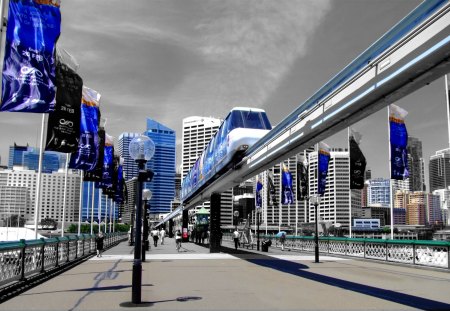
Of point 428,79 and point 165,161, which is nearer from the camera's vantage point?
point 428,79

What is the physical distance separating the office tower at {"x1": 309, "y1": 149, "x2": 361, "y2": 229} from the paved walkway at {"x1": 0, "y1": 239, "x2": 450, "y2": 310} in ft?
128

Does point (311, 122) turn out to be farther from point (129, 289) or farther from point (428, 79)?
point (129, 289)

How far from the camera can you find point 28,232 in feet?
126

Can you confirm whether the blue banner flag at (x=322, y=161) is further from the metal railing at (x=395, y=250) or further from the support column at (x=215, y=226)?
the support column at (x=215, y=226)

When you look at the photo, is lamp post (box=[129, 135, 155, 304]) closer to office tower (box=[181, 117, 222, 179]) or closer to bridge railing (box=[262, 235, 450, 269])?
bridge railing (box=[262, 235, 450, 269])

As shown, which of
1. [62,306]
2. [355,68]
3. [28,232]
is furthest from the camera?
[28,232]

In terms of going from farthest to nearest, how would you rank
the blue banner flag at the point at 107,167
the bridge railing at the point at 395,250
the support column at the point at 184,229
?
the support column at the point at 184,229 → the blue banner flag at the point at 107,167 → the bridge railing at the point at 395,250

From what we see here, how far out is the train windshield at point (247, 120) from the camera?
77.7 feet

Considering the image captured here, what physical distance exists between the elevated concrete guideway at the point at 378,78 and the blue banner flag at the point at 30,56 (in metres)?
8.54

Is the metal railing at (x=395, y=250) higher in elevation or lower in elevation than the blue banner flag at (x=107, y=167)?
lower

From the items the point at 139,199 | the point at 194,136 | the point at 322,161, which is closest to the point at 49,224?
the point at 194,136

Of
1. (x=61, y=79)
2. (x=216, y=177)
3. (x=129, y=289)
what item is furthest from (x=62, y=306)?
(x=216, y=177)

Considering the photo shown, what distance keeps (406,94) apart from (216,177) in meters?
19.7

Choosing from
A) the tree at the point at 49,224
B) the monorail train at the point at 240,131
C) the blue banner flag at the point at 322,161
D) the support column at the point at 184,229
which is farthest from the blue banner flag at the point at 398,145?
the tree at the point at 49,224
